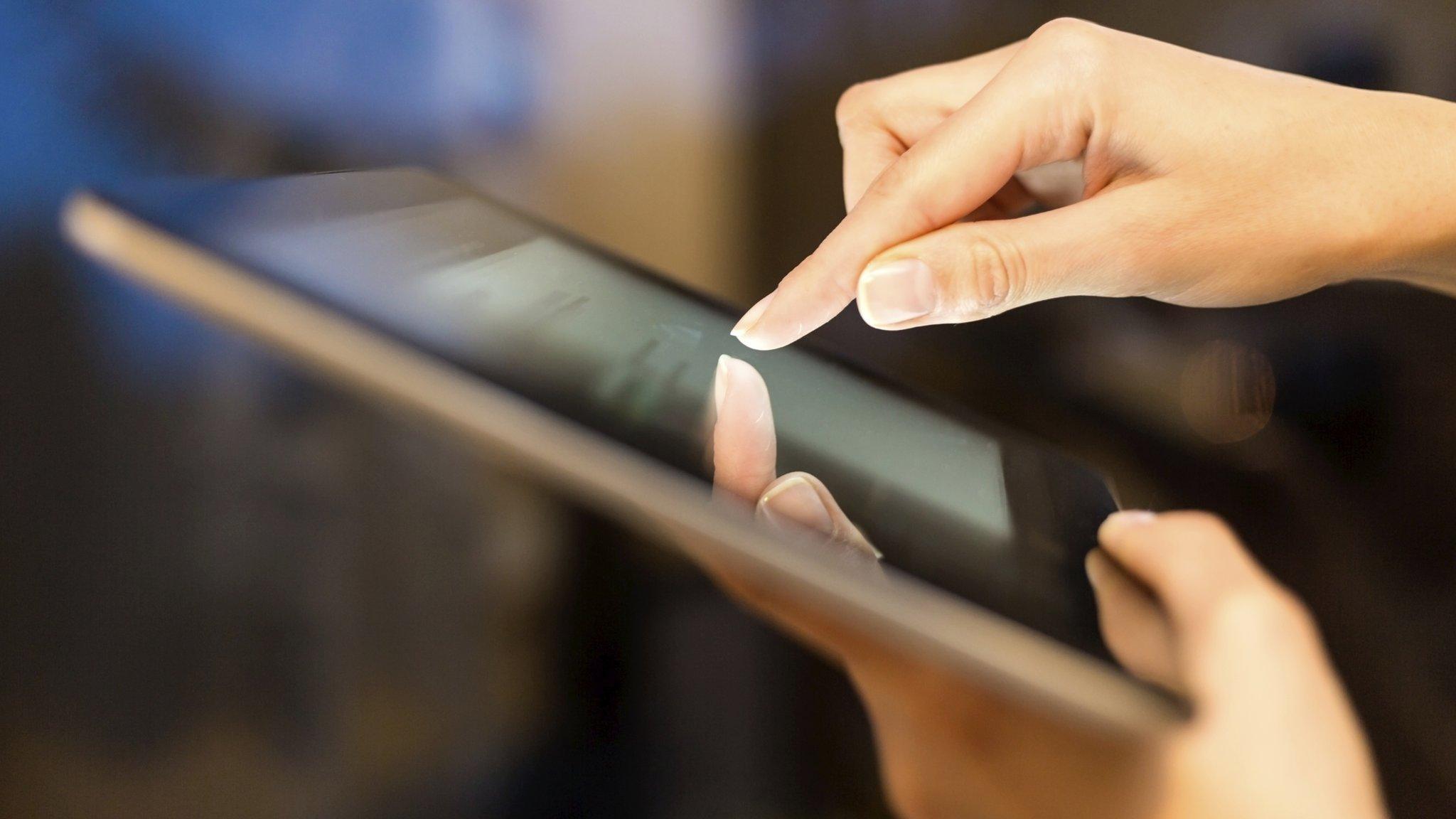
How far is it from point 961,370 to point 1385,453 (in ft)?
1.04

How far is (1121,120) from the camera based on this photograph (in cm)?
40

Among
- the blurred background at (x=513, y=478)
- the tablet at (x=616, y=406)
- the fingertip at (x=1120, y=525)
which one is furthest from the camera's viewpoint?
the blurred background at (x=513, y=478)

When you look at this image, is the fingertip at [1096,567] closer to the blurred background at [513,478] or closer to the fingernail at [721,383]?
the fingernail at [721,383]

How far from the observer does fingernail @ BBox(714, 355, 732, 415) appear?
1.12 ft

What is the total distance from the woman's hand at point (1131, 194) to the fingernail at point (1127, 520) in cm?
11

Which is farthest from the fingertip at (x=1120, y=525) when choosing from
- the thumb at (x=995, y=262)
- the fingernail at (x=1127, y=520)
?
the thumb at (x=995, y=262)

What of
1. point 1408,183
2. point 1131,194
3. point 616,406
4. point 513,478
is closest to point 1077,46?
point 1131,194

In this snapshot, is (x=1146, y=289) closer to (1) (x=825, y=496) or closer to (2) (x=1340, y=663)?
(1) (x=825, y=496)

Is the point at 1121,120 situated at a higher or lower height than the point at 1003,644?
higher

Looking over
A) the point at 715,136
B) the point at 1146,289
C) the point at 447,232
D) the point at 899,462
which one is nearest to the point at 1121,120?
the point at 1146,289

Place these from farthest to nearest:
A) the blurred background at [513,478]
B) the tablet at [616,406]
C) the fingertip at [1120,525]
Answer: the blurred background at [513,478] < the fingertip at [1120,525] < the tablet at [616,406]

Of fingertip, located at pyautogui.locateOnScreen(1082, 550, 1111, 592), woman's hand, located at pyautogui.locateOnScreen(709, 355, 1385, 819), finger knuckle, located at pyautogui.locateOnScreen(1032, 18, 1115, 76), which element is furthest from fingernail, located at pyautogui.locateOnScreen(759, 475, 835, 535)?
finger knuckle, located at pyautogui.locateOnScreen(1032, 18, 1115, 76)

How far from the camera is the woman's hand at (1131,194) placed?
15.2 inches

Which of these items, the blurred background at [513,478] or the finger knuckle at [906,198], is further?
the blurred background at [513,478]
